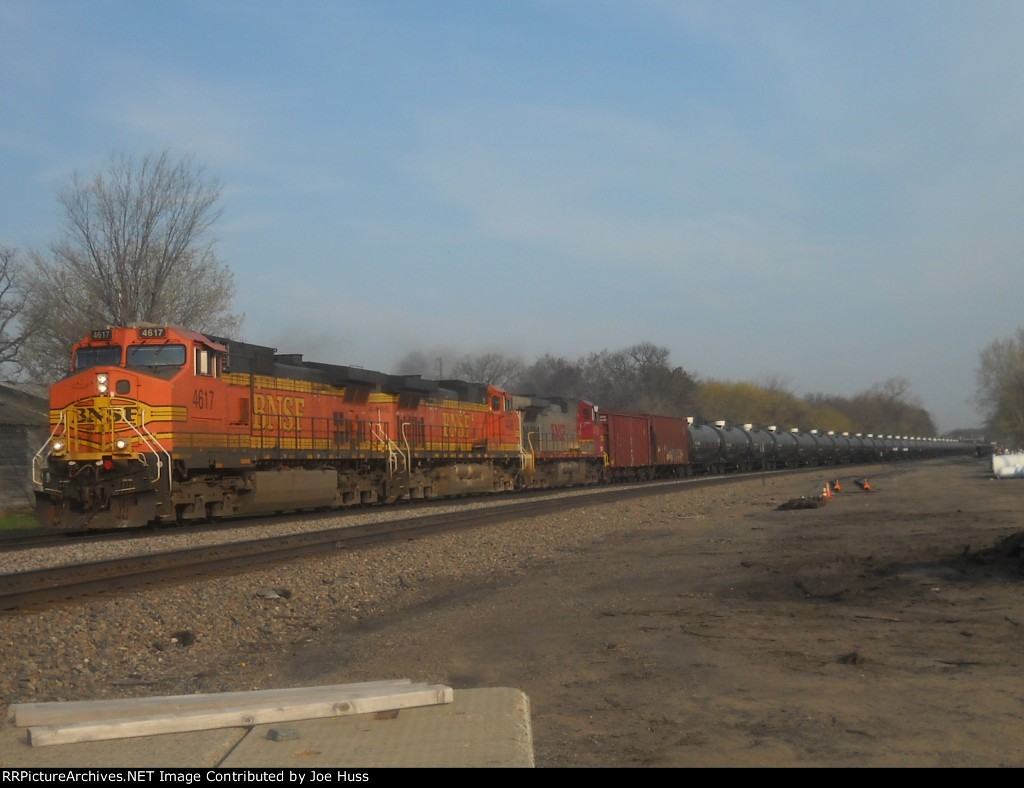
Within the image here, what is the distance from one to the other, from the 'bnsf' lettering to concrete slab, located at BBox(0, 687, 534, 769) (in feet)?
48.6

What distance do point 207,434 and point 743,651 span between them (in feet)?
43.0

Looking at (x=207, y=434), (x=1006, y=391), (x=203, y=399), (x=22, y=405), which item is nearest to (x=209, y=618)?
(x=207, y=434)

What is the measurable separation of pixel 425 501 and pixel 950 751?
77.1 feet

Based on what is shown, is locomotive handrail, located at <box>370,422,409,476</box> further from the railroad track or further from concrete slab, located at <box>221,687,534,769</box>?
concrete slab, located at <box>221,687,534,769</box>

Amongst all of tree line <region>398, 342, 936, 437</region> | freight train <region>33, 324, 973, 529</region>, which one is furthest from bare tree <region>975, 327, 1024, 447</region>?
freight train <region>33, 324, 973, 529</region>

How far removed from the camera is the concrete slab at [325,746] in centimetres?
390

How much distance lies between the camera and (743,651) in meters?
6.56

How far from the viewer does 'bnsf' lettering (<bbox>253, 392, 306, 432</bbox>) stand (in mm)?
19219

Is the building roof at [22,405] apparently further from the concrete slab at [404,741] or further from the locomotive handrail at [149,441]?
the concrete slab at [404,741]

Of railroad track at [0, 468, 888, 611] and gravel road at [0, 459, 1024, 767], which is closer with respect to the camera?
gravel road at [0, 459, 1024, 767]

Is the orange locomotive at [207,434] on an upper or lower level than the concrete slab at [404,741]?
upper

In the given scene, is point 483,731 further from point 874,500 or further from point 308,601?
point 874,500

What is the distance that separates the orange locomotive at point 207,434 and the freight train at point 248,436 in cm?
3

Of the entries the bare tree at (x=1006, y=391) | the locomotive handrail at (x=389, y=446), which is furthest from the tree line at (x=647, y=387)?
the locomotive handrail at (x=389, y=446)
